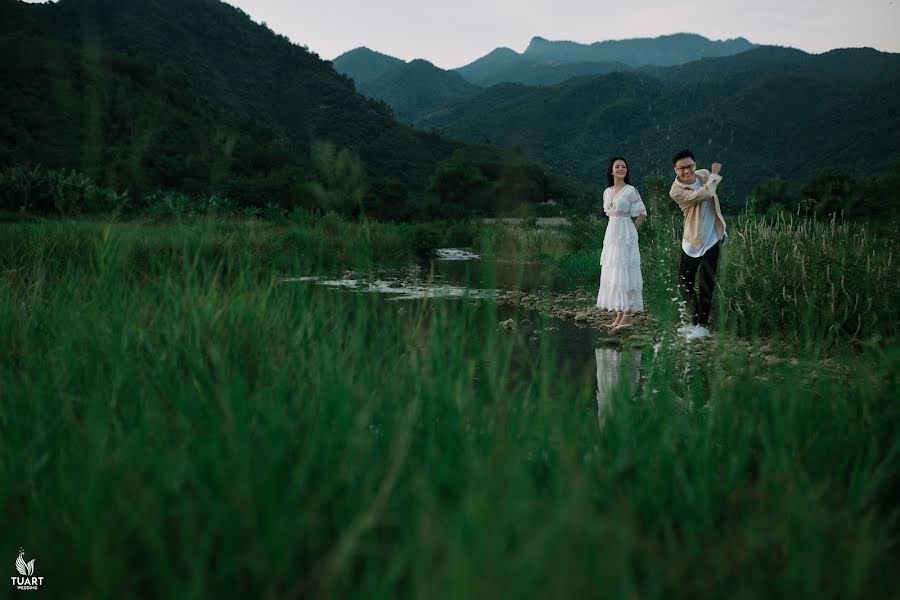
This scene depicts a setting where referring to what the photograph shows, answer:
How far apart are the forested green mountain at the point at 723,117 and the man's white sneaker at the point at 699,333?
124 feet

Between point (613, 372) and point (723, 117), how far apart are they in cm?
7847

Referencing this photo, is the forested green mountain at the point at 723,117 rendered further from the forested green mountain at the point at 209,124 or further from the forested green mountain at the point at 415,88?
the forested green mountain at the point at 415,88

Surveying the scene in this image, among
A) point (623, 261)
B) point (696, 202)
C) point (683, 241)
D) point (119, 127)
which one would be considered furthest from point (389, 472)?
point (119, 127)

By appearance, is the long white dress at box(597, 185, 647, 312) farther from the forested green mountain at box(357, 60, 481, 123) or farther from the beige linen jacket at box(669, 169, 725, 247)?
the forested green mountain at box(357, 60, 481, 123)

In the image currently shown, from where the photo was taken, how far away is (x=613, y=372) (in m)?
5.81

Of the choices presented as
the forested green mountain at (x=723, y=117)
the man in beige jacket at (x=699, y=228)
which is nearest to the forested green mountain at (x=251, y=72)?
the forested green mountain at (x=723, y=117)

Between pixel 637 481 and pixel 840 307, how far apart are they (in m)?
5.97

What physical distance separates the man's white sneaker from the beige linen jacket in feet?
3.17

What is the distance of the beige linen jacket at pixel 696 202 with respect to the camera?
23.5ft

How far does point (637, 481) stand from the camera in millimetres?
2145

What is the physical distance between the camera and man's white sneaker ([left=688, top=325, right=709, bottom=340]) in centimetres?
725

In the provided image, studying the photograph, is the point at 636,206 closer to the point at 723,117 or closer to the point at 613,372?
the point at 613,372

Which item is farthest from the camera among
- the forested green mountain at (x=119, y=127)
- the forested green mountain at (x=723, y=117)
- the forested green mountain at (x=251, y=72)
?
the forested green mountain at (x=251, y=72)

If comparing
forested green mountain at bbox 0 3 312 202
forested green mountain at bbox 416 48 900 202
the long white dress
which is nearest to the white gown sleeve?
the long white dress
